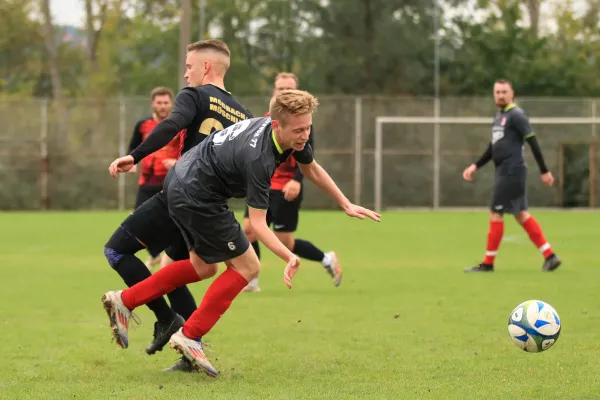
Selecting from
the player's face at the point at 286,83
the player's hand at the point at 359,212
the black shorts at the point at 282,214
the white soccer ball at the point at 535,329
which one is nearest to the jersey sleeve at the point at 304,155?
the player's hand at the point at 359,212

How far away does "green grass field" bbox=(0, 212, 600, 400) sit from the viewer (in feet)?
18.4

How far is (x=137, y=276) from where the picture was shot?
6.42 meters

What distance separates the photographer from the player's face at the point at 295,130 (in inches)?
214

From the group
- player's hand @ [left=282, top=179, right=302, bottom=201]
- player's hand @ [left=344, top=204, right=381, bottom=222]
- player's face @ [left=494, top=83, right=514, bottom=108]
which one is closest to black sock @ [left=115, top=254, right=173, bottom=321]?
player's hand @ [left=344, top=204, right=381, bottom=222]

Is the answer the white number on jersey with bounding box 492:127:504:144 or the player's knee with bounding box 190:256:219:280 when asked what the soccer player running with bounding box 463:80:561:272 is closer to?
the white number on jersey with bounding box 492:127:504:144

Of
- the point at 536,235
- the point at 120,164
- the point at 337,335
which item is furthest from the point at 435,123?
the point at 120,164

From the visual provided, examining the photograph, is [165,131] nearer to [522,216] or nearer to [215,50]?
[215,50]

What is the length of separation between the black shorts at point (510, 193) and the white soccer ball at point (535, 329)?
18.8 ft

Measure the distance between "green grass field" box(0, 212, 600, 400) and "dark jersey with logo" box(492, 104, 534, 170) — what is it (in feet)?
3.81

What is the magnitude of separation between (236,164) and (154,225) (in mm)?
932

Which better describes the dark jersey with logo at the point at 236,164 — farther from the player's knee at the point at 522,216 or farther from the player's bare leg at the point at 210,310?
the player's knee at the point at 522,216

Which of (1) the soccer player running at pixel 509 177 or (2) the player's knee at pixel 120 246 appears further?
(1) the soccer player running at pixel 509 177

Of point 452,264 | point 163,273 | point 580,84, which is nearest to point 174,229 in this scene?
point 163,273

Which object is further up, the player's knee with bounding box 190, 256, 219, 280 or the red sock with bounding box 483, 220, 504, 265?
the player's knee with bounding box 190, 256, 219, 280
